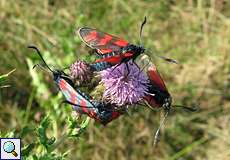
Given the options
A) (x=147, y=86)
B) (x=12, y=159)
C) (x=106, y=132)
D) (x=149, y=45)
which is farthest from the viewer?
(x=149, y=45)

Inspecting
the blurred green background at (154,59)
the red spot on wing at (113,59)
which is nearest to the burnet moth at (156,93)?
the red spot on wing at (113,59)

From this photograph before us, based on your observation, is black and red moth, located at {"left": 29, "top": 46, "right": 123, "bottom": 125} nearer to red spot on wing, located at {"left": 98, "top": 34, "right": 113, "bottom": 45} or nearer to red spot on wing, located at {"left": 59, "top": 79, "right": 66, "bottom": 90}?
red spot on wing, located at {"left": 59, "top": 79, "right": 66, "bottom": 90}

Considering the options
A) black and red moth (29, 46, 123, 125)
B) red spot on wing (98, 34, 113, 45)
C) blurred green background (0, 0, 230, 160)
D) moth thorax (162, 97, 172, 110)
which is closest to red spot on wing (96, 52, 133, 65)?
red spot on wing (98, 34, 113, 45)

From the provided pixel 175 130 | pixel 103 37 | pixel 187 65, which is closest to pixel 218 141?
pixel 175 130

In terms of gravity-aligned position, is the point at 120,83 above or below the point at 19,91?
below

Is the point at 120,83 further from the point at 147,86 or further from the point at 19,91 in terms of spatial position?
the point at 19,91
